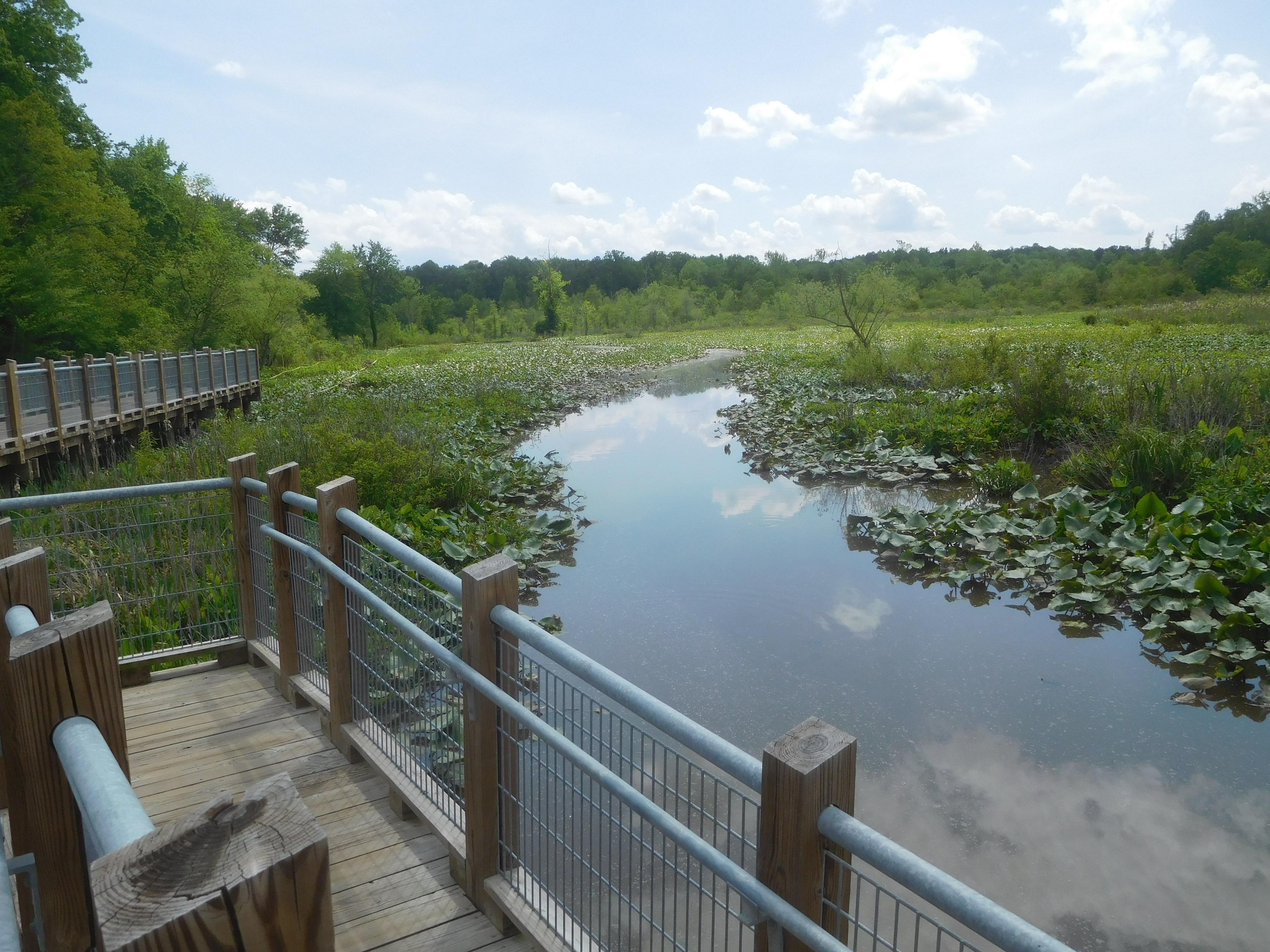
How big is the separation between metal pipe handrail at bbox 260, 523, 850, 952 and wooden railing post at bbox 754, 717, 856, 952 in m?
0.04

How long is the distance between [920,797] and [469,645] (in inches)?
131

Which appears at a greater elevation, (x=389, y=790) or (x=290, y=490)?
(x=290, y=490)

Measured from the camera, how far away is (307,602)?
4223 mm

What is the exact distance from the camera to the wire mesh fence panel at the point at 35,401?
1119 centimetres

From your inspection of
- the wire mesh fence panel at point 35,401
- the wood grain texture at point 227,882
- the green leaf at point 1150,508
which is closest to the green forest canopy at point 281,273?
the wire mesh fence panel at point 35,401

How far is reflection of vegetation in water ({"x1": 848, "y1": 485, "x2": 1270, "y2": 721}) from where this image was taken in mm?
6188

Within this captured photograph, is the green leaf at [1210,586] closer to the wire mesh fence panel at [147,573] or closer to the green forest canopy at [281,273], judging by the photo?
the wire mesh fence panel at [147,573]

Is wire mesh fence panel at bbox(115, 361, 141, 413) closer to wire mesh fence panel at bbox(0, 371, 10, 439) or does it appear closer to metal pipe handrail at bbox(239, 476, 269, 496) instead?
wire mesh fence panel at bbox(0, 371, 10, 439)

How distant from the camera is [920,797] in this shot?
489cm

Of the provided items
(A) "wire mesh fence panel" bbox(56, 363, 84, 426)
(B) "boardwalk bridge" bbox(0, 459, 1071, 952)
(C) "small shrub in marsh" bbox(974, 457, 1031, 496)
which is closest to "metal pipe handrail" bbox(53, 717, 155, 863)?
(B) "boardwalk bridge" bbox(0, 459, 1071, 952)

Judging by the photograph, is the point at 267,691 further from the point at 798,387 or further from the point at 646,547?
the point at 798,387

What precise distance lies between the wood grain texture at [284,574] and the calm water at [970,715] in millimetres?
2683

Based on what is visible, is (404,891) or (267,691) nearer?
(404,891)

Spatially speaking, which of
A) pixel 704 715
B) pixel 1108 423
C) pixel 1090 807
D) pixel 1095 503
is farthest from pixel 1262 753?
pixel 1108 423
